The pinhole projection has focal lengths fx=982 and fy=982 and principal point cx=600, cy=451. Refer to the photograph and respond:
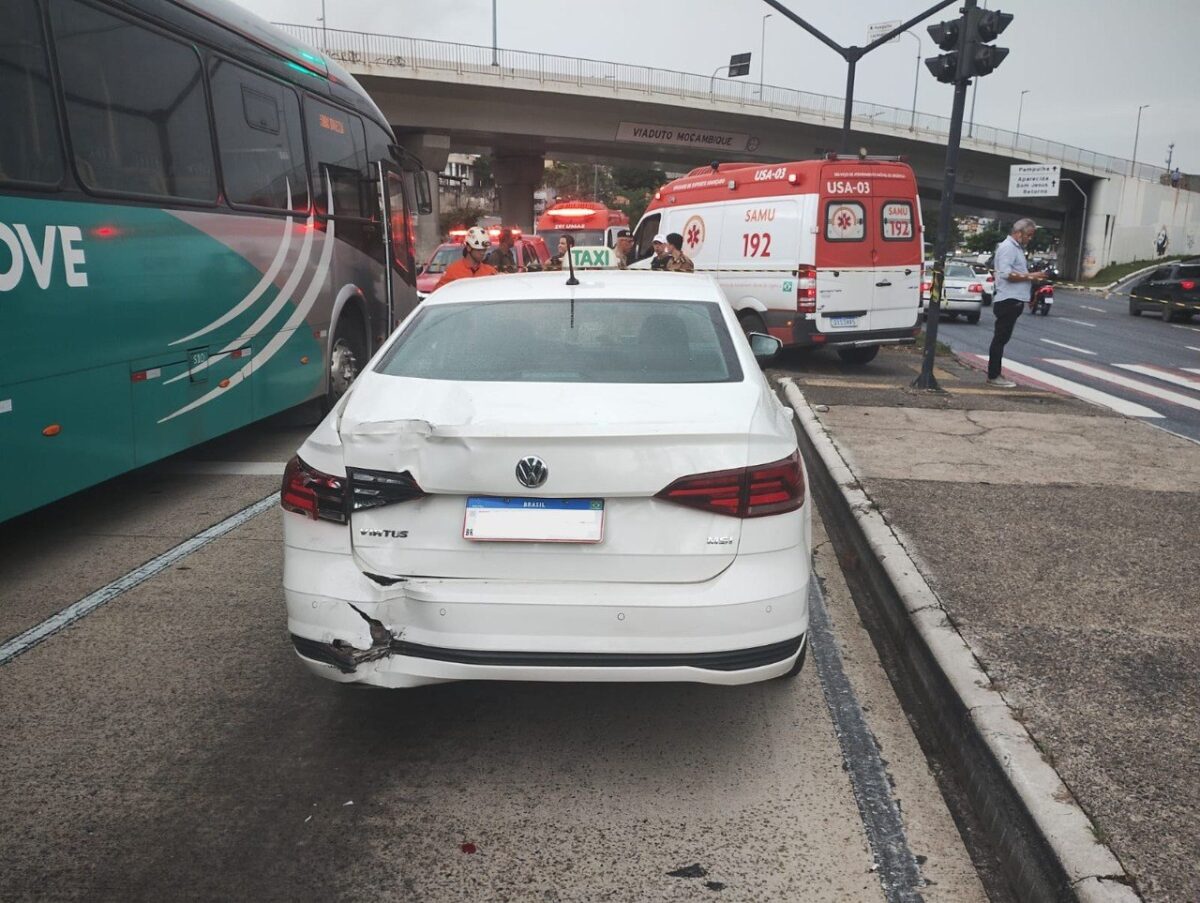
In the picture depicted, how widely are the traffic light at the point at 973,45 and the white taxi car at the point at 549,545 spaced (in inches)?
364

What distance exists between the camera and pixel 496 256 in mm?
10625

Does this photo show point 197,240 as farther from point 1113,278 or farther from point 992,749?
point 1113,278

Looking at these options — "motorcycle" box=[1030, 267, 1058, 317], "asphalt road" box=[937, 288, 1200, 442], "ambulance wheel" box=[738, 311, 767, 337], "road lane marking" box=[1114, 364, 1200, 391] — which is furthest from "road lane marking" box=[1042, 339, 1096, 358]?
"motorcycle" box=[1030, 267, 1058, 317]

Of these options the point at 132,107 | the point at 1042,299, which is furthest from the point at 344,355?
the point at 1042,299

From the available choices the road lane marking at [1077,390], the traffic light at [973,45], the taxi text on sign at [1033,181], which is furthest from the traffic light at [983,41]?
the taxi text on sign at [1033,181]

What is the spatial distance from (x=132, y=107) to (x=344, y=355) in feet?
13.3

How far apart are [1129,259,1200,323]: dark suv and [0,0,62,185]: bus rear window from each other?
94.4 feet

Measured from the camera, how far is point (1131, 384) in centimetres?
1400

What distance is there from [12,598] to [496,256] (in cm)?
667

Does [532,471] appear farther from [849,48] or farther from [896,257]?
[849,48]

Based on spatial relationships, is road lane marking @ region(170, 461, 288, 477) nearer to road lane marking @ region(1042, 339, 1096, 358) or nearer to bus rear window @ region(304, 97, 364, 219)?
bus rear window @ region(304, 97, 364, 219)

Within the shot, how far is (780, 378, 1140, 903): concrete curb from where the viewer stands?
2.50 meters

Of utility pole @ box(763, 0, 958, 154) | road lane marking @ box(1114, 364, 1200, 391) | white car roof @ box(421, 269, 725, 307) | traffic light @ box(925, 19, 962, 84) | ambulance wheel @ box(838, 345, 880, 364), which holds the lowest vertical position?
road lane marking @ box(1114, 364, 1200, 391)

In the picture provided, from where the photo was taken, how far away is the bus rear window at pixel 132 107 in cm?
511
